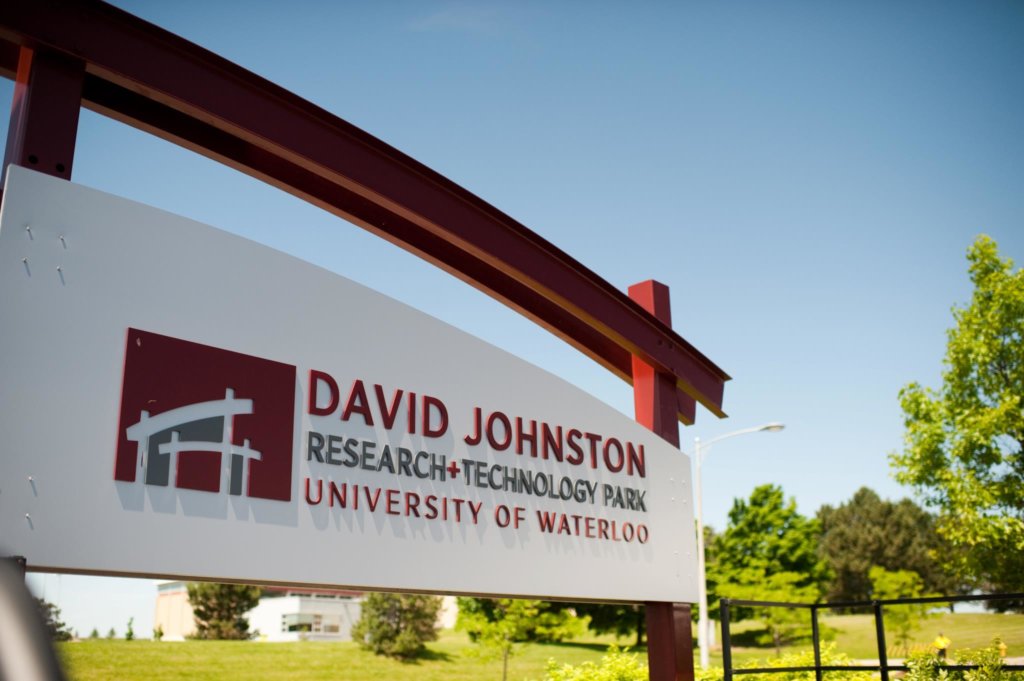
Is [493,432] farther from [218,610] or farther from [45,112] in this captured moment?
[218,610]

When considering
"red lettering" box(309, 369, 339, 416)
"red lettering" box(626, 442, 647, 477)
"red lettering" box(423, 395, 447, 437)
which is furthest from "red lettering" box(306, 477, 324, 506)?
"red lettering" box(626, 442, 647, 477)

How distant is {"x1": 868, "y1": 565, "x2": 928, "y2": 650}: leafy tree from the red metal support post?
37.7 meters

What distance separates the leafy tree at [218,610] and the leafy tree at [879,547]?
40647 millimetres

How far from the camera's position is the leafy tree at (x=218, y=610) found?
40.2 meters

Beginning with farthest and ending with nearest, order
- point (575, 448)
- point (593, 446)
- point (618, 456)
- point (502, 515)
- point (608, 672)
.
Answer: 1. point (608, 672)
2. point (618, 456)
3. point (593, 446)
4. point (575, 448)
5. point (502, 515)

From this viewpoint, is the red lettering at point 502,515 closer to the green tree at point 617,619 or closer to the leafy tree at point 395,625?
the leafy tree at point 395,625

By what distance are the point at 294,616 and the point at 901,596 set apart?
31.7 metres

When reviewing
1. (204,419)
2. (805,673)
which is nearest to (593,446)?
(204,419)

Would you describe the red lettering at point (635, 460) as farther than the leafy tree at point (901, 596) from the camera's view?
No

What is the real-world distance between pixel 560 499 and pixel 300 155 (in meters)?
3.28

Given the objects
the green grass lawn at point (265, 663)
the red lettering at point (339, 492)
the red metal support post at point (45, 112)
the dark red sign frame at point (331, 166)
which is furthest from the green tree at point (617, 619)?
the red metal support post at point (45, 112)

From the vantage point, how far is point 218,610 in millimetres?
40625

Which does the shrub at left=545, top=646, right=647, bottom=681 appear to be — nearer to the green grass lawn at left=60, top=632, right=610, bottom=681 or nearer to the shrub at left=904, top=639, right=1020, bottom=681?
the shrub at left=904, top=639, right=1020, bottom=681

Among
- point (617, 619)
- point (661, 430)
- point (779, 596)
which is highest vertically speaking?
point (661, 430)
